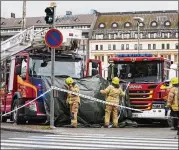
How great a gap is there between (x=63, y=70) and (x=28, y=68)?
1.37 m

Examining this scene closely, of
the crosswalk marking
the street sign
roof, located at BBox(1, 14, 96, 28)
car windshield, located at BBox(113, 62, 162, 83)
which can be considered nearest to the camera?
the crosswalk marking

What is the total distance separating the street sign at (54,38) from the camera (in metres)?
15.8

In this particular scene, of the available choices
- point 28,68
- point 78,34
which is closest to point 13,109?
point 28,68

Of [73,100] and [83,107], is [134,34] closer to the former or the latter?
[83,107]

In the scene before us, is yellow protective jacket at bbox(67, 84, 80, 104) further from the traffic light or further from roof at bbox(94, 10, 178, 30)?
roof at bbox(94, 10, 178, 30)

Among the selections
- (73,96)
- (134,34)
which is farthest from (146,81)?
(134,34)

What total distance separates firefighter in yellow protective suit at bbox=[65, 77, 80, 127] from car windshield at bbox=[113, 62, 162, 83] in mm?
2543

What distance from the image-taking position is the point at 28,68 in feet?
57.5

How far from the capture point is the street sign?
1583 centimetres

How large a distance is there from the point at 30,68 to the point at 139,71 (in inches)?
156

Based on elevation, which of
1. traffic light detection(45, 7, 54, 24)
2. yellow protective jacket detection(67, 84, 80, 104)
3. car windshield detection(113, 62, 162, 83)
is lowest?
yellow protective jacket detection(67, 84, 80, 104)

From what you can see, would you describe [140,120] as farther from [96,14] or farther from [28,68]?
[96,14]

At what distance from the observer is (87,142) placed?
12.2 metres

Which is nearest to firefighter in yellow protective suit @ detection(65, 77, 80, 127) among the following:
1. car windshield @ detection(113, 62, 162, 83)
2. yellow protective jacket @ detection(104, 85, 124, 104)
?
yellow protective jacket @ detection(104, 85, 124, 104)
